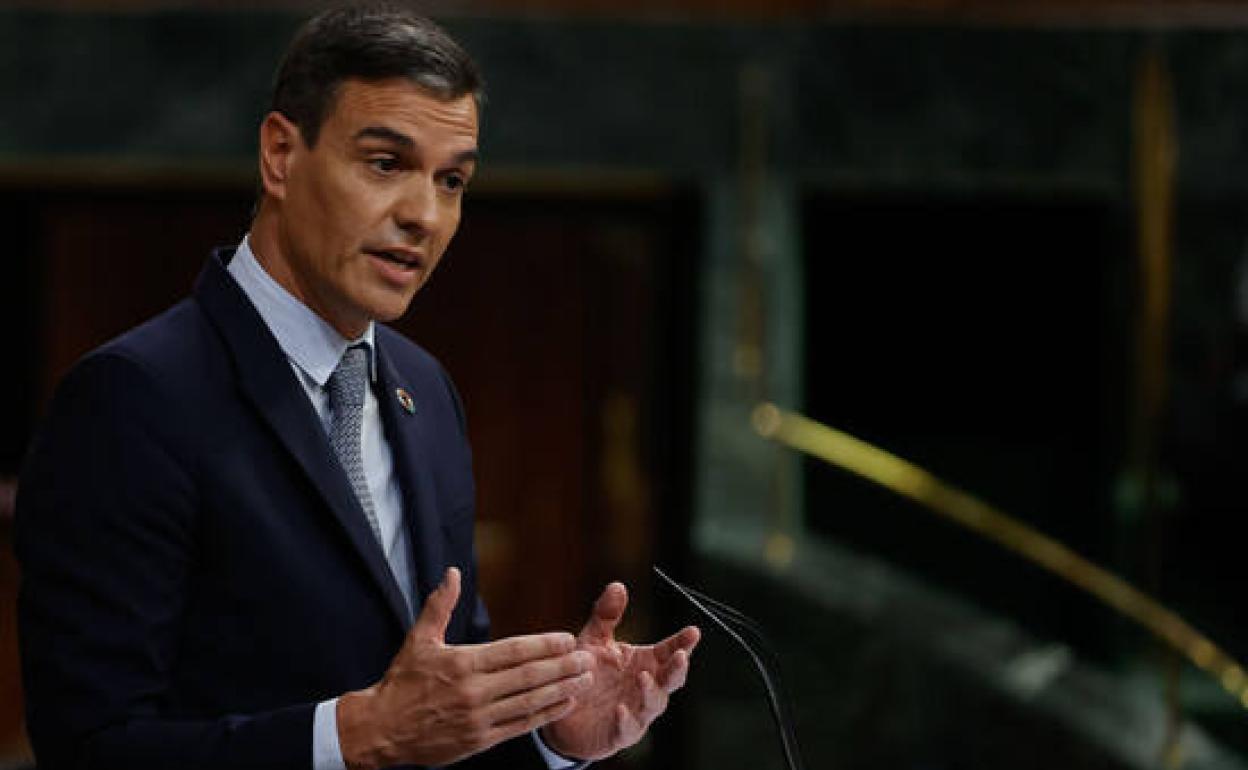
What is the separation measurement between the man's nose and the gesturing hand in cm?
39

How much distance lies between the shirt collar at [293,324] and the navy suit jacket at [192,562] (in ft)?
0.06

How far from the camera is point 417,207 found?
1.70 m

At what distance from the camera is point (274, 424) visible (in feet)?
5.53

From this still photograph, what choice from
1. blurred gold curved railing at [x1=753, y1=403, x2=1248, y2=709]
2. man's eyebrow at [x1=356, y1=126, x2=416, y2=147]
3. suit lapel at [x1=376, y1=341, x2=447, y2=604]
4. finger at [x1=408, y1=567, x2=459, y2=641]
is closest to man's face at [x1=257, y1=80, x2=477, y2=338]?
man's eyebrow at [x1=356, y1=126, x2=416, y2=147]

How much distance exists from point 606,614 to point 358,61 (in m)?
0.58

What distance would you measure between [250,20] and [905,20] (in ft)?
6.91

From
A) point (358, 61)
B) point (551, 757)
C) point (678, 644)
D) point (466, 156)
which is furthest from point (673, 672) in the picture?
point (358, 61)

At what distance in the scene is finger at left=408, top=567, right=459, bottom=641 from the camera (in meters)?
1.56

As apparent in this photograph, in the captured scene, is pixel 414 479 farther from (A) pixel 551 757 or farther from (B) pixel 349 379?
(A) pixel 551 757

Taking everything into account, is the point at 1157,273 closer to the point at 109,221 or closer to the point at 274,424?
the point at 109,221

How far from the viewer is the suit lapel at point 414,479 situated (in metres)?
1.79

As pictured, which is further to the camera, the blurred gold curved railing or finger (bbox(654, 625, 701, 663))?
the blurred gold curved railing

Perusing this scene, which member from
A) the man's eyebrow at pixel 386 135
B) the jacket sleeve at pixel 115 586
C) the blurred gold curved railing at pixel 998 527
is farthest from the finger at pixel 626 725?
the blurred gold curved railing at pixel 998 527

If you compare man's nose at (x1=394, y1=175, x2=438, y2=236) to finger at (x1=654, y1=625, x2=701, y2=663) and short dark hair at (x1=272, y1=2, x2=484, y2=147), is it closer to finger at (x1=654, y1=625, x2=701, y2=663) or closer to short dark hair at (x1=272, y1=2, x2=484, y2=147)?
short dark hair at (x1=272, y1=2, x2=484, y2=147)
